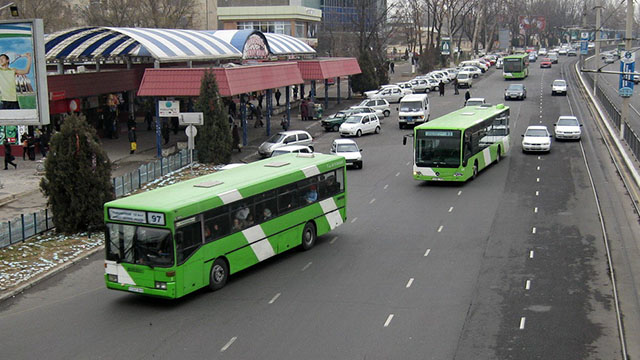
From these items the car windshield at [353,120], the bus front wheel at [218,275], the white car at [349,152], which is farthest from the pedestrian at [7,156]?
the bus front wheel at [218,275]

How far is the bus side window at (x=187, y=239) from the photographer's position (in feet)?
55.5

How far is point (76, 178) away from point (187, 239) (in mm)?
9022

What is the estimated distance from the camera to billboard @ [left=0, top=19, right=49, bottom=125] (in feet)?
82.7

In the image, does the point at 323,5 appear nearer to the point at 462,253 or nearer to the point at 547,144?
the point at 547,144

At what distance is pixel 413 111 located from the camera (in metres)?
51.8

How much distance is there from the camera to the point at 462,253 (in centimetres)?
2123

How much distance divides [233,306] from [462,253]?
290 inches

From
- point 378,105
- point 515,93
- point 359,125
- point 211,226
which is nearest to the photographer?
point 211,226

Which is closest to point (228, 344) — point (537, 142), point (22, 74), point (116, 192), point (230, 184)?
point (230, 184)

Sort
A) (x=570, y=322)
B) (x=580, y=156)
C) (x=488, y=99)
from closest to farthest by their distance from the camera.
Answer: (x=570, y=322)
(x=580, y=156)
(x=488, y=99)

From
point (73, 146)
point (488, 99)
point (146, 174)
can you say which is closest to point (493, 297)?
point (73, 146)

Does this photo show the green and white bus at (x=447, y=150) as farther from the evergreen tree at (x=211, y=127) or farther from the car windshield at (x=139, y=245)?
the car windshield at (x=139, y=245)

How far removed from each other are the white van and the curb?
103 ft

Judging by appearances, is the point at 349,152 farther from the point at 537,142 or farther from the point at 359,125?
the point at 359,125
